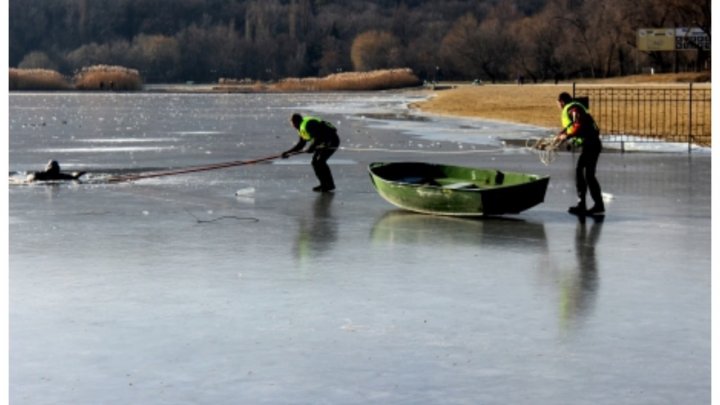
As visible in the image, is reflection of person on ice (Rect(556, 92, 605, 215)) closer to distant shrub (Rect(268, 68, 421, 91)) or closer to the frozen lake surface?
the frozen lake surface

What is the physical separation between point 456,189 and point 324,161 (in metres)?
4.76

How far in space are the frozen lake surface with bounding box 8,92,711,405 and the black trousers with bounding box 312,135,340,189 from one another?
0.34 meters

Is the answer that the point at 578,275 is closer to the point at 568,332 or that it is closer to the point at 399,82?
the point at 568,332

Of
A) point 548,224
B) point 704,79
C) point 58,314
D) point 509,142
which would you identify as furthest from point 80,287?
point 704,79

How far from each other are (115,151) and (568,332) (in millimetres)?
26027

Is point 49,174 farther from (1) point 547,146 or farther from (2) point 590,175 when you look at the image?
(2) point 590,175

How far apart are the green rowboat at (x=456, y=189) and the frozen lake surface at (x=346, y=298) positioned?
0.27m

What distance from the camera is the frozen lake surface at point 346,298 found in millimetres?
8680

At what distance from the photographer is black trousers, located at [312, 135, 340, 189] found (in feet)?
72.2

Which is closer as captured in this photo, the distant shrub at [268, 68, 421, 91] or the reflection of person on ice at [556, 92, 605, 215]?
the reflection of person on ice at [556, 92, 605, 215]

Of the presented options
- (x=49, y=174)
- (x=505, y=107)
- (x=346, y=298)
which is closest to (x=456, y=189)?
(x=346, y=298)

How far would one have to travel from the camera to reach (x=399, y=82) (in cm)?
15700

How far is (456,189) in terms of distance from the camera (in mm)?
17844

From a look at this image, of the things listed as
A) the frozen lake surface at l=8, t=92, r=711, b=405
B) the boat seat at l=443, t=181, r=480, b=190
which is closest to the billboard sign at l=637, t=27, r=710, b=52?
the frozen lake surface at l=8, t=92, r=711, b=405
